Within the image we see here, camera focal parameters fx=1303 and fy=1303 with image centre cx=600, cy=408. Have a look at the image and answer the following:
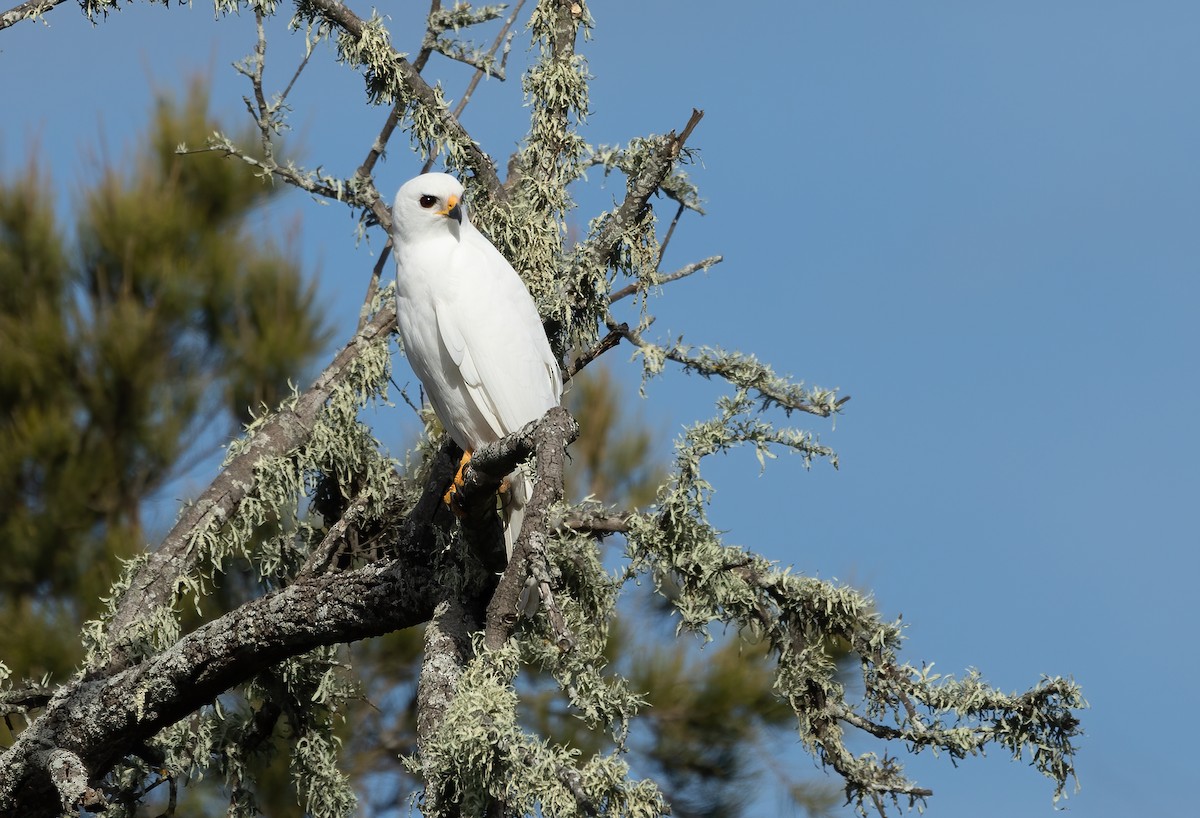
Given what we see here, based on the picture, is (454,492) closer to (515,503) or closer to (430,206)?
(515,503)

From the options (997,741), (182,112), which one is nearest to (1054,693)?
(997,741)

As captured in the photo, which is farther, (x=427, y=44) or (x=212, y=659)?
(x=427, y=44)

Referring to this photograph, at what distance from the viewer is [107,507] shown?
7176 mm

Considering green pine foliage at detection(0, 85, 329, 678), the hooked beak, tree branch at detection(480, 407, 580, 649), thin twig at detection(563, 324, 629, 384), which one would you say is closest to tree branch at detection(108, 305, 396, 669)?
the hooked beak

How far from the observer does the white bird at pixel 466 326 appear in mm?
3363

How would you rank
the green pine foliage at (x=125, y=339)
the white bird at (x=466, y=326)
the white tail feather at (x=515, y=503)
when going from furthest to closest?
the green pine foliage at (x=125, y=339), the white bird at (x=466, y=326), the white tail feather at (x=515, y=503)

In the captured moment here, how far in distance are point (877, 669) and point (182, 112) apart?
20.8 feet

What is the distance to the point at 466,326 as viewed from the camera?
3402 millimetres

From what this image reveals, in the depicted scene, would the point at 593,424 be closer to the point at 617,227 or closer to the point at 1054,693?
the point at 617,227

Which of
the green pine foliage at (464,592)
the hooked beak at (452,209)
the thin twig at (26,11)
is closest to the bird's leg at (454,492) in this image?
the green pine foliage at (464,592)

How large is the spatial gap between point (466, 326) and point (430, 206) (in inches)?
16.3

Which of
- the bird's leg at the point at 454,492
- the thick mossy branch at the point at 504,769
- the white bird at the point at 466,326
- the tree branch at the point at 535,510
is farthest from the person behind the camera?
the white bird at the point at 466,326

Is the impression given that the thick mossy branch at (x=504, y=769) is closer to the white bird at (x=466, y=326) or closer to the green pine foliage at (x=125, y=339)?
the white bird at (x=466, y=326)

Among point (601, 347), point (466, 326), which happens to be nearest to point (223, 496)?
point (466, 326)
